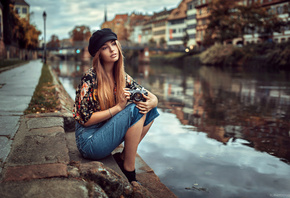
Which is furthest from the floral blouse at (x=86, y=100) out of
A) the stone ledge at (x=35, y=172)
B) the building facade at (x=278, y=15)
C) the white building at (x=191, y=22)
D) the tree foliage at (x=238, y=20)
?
the white building at (x=191, y=22)

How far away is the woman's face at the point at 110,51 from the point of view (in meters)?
3.21

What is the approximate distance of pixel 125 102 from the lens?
10.4ft

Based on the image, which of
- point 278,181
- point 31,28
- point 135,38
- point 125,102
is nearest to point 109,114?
point 125,102

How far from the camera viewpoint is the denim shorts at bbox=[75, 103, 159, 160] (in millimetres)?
3062

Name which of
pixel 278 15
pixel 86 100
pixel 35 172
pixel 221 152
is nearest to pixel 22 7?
pixel 278 15

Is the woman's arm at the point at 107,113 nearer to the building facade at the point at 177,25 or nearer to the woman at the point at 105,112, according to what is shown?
the woman at the point at 105,112

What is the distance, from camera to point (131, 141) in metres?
3.14

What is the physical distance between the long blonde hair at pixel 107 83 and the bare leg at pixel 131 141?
1.18 ft

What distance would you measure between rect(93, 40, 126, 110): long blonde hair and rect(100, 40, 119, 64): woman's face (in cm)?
5

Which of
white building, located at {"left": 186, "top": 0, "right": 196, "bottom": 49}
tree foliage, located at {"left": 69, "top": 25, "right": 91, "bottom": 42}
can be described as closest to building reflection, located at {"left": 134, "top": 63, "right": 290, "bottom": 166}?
white building, located at {"left": 186, "top": 0, "right": 196, "bottom": 49}

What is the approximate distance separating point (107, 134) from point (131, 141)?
23 centimetres

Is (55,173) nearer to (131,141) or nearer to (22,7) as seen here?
(131,141)

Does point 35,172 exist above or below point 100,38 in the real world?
below

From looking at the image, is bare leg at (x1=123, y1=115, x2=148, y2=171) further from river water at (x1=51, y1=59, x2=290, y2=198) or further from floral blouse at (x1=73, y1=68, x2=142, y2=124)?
river water at (x1=51, y1=59, x2=290, y2=198)
